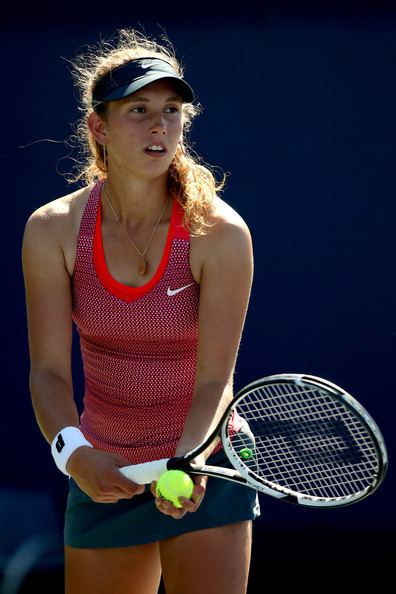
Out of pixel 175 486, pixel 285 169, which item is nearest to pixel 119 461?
pixel 175 486

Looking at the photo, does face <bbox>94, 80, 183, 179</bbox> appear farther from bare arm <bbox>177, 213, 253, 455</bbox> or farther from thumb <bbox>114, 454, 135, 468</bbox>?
thumb <bbox>114, 454, 135, 468</bbox>

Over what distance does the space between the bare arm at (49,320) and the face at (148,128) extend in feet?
0.76

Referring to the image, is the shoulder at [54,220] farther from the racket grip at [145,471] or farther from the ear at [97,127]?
the racket grip at [145,471]

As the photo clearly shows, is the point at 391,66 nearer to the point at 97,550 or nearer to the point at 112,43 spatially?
the point at 112,43

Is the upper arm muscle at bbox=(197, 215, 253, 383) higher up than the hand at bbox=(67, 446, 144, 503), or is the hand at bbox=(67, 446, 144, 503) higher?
the upper arm muscle at bbox=(197, 215, 253, 383)

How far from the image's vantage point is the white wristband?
254 centimetres

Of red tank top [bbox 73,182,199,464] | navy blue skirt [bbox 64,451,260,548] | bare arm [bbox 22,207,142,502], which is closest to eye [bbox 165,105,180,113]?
red tank top [bbox 73,182,199,464]

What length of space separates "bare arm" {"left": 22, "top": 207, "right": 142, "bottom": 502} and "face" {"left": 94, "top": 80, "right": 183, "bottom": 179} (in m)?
0.23

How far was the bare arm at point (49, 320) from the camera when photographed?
2658 mm

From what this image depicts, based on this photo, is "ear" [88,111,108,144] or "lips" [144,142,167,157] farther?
"ear" [88,111,108,144]

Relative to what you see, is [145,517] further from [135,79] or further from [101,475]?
[135,79]

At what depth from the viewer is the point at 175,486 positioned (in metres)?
2.35

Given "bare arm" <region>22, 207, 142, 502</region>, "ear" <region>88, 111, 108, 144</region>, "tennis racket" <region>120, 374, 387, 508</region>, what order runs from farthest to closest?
"ear" <region>88, 111, 108, 144</region> < "bare arm" <region>22, 207, 142, 502</region> < "tennis racket" <region>120, 374, 387, 508</region>

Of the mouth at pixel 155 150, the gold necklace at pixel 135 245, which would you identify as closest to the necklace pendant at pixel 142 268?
the gold necklace at pixel 135 245
